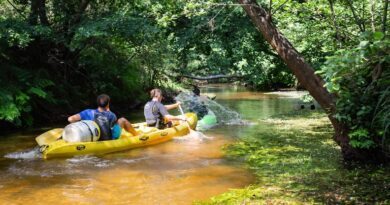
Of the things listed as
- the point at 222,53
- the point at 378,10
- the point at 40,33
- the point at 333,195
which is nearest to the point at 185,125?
the point at 222,53

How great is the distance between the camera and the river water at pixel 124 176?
18.1ft

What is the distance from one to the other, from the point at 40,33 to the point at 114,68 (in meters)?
4.78

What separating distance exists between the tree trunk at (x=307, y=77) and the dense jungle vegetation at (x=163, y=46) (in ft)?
0.05

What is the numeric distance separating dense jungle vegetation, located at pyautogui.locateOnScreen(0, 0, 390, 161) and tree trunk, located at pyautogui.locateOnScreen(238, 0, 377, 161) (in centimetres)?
2

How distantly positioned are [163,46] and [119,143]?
289 inches

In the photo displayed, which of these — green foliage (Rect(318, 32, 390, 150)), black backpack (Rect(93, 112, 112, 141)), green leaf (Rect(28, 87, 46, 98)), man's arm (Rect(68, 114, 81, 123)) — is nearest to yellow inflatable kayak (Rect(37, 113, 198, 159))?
black backpack (Rect(93, 112, 112, 141))

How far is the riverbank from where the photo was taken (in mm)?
4918

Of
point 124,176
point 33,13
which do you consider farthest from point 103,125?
point 33,13

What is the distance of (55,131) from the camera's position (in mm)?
8492

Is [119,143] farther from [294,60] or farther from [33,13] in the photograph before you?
[33,13]

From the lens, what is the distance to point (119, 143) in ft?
28.2

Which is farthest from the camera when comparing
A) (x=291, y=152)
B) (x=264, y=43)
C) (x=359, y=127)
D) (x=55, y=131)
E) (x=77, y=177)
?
(x=264, y=43)

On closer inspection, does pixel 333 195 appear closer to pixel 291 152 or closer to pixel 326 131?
pixel 291 152

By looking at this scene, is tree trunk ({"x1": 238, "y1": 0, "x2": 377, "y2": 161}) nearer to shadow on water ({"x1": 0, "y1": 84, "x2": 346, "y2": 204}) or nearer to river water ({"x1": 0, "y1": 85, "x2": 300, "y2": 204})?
shadow on water ({"x1": 0, "y1": 84, "x2": 346, "y2": 204})
